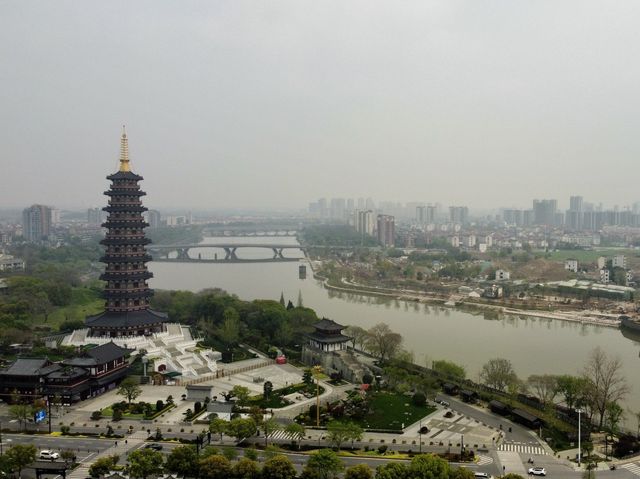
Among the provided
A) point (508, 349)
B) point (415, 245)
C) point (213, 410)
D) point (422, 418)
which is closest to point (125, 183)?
point (213, 410)

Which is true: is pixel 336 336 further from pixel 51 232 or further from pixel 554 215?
pixel 554 215

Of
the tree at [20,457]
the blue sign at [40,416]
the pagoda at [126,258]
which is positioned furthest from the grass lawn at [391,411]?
the pagoda at [126,258]

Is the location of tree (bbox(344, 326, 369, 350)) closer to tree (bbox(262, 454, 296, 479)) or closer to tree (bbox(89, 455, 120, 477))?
tree (bbox(262, 454, 296, 479))

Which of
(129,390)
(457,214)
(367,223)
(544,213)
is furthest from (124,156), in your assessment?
(457,214)

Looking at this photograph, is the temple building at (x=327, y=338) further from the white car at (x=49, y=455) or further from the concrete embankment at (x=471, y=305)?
the concrete embankment at (x=471, y=305)

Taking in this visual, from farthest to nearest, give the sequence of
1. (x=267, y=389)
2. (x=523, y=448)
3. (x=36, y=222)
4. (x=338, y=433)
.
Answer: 1. (x=36, y=222)
2. (x=267, y=389)
3. (x=523, y=448)
4. (x=338, y=433)

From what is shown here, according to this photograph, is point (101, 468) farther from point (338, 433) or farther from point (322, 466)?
point (338, 433)
